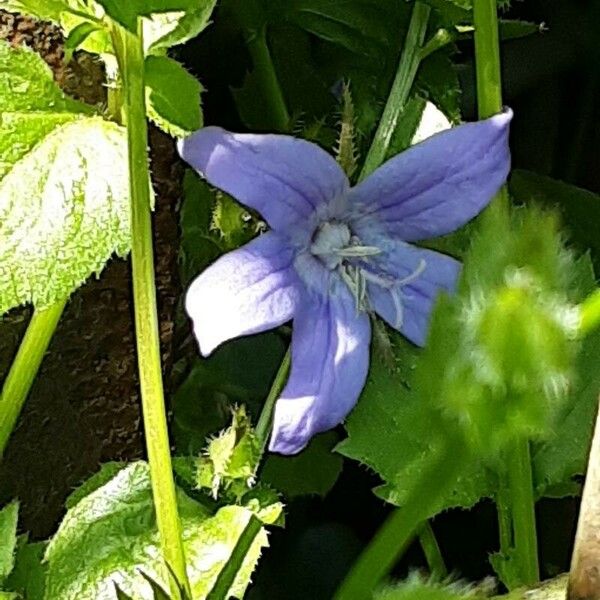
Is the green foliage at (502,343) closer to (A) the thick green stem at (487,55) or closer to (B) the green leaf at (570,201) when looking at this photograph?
(A) the thick green stem at (487,55)

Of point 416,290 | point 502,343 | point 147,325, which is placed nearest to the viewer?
point 502,343

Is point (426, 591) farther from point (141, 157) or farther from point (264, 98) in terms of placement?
point (264, 98)

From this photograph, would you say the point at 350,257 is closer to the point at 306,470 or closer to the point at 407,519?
the point at 306,470

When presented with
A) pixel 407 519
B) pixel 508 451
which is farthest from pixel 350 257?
pixel 407 519

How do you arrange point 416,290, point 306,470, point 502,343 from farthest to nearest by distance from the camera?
point 306,470 < point 416,290 < point 502,343

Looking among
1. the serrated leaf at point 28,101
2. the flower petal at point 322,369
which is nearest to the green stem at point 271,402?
the flower petal at point 322,369
